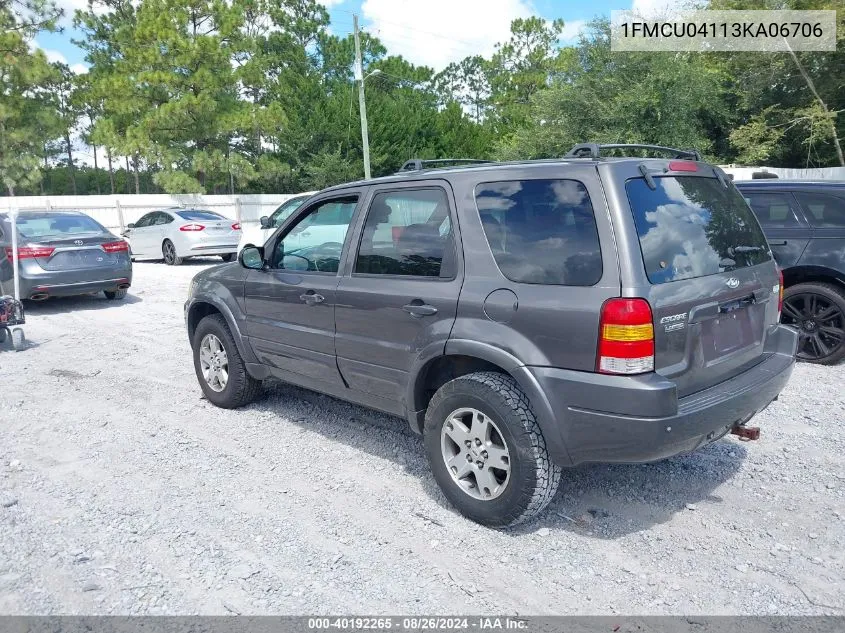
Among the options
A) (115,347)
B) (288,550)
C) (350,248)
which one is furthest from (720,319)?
(115,347)

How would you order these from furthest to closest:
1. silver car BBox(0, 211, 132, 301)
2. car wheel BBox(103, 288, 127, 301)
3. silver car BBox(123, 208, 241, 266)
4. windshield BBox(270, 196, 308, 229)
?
silver car BBox(123, 208, 241, 266), windshield BBox(270, 196, 308, 229), car wheel BBox(103, 288, 127, 301), silver car BBox(0, 211, 132, 301)

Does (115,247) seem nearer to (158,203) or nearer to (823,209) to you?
(823,209)

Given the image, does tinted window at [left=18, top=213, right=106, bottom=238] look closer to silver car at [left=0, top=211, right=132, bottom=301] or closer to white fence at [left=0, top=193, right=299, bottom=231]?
silver car at [left=0, top=211, right=132, bottom=301]

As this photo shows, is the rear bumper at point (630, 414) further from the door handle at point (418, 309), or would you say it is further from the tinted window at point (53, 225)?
the tinted window at point (53, 225)

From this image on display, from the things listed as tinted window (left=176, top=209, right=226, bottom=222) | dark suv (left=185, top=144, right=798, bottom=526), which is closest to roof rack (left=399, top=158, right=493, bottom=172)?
dark suv (left=185, top=144, right=798, bottom=526)

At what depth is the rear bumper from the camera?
289cm

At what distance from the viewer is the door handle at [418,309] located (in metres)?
3.55

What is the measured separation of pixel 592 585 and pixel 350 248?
2.39m

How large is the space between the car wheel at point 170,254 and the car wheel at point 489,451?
13742 millimetres

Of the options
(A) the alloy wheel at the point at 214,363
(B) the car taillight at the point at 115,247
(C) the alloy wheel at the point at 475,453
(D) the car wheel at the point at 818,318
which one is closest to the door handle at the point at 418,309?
(C) the alloy wheel at the point at 475,453

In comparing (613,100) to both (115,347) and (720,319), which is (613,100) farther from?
(720,319)

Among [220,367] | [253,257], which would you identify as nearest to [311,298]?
[253,257]

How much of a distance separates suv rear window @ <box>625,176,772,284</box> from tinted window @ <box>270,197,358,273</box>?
192 centimetres

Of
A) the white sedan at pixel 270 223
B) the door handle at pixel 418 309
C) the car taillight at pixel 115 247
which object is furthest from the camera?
the white sedan at pixel 270 223
